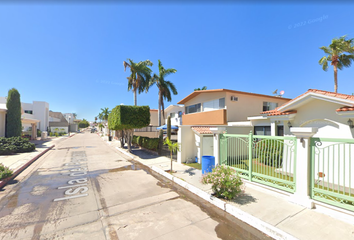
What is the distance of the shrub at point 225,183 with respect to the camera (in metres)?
5.00

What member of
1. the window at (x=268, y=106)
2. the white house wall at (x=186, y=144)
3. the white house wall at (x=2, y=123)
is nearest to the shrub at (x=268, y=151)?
the white house wall at (x=186, y=144)

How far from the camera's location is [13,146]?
45.1ft

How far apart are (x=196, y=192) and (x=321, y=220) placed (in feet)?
11.8

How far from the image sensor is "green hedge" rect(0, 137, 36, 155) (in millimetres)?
13218

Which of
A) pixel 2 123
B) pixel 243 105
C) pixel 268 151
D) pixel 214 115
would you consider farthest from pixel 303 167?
pixel 2 123

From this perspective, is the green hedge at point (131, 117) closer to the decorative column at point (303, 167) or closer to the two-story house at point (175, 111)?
the two-story house at point (175, 111)

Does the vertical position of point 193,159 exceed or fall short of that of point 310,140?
it falls short

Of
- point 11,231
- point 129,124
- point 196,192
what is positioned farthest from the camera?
point 129,124

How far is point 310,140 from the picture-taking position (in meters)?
4.46

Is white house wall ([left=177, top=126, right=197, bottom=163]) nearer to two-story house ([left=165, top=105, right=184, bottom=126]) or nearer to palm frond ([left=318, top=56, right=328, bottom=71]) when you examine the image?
two-story house ([left=165, top=105, right=184, bottom=126])

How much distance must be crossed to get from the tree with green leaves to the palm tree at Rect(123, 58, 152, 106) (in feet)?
46.0

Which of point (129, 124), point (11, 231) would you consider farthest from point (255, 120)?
point (11, 231)

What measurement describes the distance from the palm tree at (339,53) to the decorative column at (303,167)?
2184 centimetres

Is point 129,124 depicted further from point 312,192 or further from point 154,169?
point 312,192
